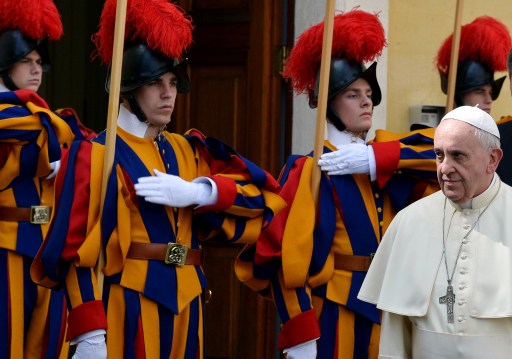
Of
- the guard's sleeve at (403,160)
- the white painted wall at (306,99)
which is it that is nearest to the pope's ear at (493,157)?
the guard's sleeve at (403,160)

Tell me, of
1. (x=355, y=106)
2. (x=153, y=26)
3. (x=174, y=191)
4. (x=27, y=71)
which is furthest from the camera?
(x=27, y=71)

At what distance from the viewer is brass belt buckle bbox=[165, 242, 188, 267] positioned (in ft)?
16.7

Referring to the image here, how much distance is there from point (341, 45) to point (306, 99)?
147cm

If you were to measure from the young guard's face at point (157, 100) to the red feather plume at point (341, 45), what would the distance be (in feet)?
2.73

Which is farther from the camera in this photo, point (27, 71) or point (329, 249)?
point (27, 71)

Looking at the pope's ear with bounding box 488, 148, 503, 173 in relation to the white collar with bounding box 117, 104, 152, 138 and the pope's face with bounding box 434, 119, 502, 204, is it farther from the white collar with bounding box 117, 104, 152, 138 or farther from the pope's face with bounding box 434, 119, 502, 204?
the white collar with bounding box 117, 104, 152, 138

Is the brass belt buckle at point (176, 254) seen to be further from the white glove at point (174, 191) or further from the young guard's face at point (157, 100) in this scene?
the young guard's face at point (157, 100)

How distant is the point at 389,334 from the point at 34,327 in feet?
7.32

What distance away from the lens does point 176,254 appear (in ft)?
16.7

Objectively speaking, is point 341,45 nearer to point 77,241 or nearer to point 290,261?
point 290,261

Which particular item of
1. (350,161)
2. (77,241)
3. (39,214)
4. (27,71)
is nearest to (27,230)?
(39,214)

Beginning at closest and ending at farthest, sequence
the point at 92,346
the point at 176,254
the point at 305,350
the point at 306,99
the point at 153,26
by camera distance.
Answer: the point at 92,346, the point at 176,254, the point at 153,26, the point at 305,350, the point at 306,99

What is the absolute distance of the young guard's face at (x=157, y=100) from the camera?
518cm

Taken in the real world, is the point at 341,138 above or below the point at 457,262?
above
